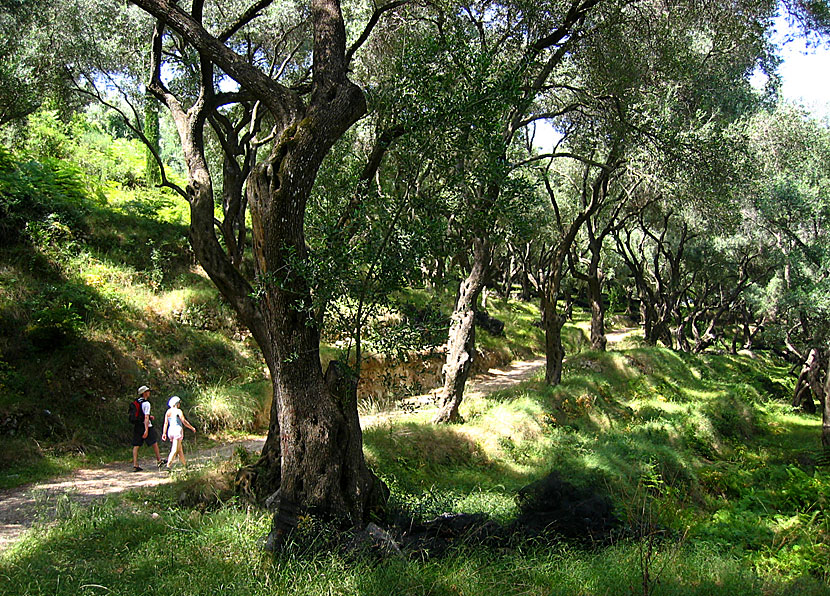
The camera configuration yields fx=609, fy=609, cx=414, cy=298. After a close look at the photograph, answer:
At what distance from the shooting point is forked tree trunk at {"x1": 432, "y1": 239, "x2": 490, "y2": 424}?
12.7 m

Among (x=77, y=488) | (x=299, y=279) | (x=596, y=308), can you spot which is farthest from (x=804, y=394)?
(x=77, y=488)

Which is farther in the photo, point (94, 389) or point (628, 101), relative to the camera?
point (628, 101)

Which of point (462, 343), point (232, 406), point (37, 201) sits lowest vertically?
point (232, 406)

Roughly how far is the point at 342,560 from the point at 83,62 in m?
14.7

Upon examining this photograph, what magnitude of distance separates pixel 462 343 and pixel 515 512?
15.0 feet

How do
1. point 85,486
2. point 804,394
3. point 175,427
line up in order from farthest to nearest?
1. point 804,394
2. point 175,427
3. point 85,486

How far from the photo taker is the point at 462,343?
13.0 metres

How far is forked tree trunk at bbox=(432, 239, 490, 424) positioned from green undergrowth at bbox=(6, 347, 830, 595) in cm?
50

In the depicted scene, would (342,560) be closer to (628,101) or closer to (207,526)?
(207,526)

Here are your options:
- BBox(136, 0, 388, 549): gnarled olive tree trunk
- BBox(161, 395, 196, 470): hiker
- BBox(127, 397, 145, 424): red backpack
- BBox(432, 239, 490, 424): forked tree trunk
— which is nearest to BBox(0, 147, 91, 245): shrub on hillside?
BBox(127, 397, 145, 424): red backpack

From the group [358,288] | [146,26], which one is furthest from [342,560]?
[146,26]

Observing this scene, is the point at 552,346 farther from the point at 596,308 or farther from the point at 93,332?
the point at 93,332

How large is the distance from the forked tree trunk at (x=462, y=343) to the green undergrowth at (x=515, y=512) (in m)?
0.50

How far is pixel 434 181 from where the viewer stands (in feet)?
26.9
